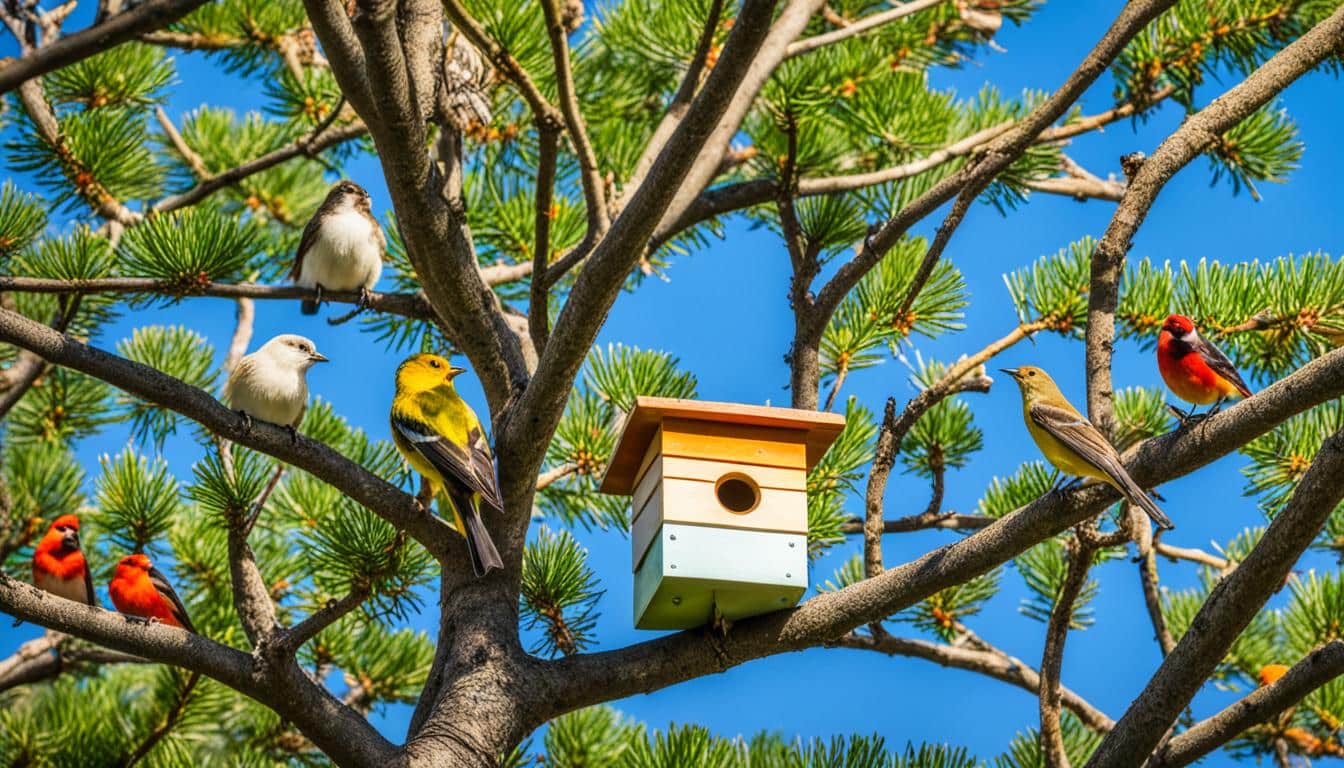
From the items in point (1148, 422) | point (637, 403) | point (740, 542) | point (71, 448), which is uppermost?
point (71, 448)

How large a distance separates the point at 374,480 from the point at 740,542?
1.03 m

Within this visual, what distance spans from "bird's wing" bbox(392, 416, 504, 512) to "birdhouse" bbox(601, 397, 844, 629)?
16.9 inches

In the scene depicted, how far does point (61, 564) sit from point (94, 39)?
4262mm

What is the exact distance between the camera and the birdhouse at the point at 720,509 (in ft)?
12.9

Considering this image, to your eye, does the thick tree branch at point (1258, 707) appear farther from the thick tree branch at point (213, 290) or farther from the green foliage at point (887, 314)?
A: the thick tree branch at point (213, 290)

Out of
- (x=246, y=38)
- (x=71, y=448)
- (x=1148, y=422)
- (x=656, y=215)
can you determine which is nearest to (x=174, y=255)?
(x=656, y=215)

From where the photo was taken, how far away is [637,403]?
4.11m

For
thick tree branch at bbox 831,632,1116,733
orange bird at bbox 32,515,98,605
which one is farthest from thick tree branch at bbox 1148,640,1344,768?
orange bird at bbox 32,515,98,605

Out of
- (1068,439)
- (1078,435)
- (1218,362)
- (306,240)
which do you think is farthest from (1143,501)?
(306,240)

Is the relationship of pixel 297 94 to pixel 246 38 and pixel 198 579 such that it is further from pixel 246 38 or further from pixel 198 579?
pixel 198 579

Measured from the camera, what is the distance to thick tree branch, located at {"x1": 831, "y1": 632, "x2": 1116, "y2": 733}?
495 cm

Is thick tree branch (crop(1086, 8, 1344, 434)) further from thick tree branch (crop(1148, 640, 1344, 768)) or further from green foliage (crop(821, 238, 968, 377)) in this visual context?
green foliage (crop(821, 238, 968, 377))

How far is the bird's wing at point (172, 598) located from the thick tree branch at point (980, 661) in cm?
258

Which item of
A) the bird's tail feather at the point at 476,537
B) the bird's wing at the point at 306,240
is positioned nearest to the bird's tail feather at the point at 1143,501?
A: the bird's tail feather at the point at 476,537
